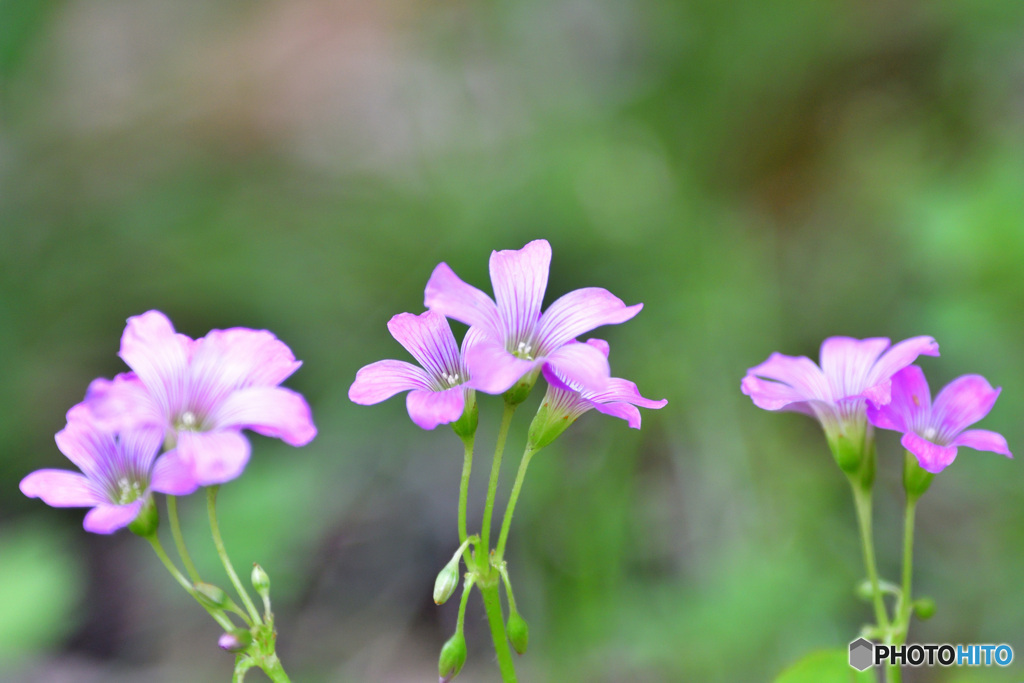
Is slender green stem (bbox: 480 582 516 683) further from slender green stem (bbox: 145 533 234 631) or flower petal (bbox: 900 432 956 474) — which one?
flower petal (bbox: 900 432 956 474)

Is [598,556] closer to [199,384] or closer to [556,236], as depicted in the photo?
[556,236]

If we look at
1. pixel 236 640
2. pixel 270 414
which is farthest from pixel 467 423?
pixel 236 640

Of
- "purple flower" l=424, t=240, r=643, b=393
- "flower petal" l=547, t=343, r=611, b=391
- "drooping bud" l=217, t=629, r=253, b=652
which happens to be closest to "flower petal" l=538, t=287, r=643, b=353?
"purple flower" l=424, t=240, r=643, b=393

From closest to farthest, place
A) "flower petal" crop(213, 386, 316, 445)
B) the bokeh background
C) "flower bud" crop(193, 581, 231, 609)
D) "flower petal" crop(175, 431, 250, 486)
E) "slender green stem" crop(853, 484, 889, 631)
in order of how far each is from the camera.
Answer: "flower petal" crop(175, 431, 250, 486) < "flower petal" crop(213, 386, 316, 445) < "flower bud" crop(193, 581, 231, 609) < "slender green stem" crop(853, 484, 889, 631) < the bokeh background

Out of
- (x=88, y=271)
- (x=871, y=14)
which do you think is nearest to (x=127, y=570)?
(x=88, y=271)

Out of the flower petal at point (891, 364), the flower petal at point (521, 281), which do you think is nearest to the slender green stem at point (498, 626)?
the flower petal at point (521, 281)

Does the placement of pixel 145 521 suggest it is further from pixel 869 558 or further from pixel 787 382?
pixel 869 558

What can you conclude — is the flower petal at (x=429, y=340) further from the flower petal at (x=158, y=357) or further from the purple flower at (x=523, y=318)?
the flower petal at (x=158, y=357)
